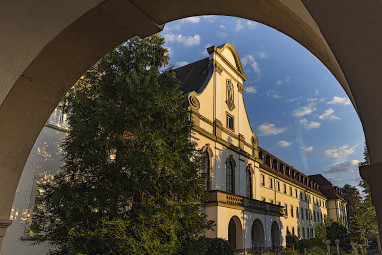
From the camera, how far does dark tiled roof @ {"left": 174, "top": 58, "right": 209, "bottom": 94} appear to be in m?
28.3

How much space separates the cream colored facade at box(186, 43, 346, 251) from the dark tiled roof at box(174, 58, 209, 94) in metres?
1.16

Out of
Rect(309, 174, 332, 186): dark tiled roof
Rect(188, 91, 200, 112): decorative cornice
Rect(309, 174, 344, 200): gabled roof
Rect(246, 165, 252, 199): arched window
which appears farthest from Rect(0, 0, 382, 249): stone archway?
Rect(309, 174, 332, 186): dark tiled roof

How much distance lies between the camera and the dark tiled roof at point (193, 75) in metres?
28.3

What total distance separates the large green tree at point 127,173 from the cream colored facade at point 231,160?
954 cm

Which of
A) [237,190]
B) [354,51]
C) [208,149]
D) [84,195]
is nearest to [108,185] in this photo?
[84,195]

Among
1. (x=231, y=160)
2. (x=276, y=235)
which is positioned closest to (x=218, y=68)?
(x=231, y=160)

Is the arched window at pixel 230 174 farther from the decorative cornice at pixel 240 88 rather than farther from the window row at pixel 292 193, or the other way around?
the window row at pixel 292 193

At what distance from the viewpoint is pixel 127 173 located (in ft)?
38.0

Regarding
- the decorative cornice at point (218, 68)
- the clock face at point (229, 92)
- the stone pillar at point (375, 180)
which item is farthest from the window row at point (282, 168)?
the stone pillar at point (375, 180)

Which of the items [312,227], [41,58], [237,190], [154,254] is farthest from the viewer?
[312,227]

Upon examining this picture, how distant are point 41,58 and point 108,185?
25.6ft

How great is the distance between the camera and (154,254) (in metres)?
10.1

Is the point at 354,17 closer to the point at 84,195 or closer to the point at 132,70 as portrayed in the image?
the point at 84,195

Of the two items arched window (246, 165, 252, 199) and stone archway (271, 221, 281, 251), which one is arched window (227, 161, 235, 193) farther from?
stone archway (271, 221, 281, 251)
